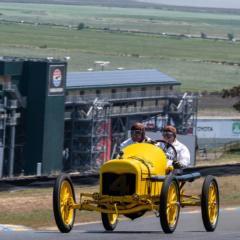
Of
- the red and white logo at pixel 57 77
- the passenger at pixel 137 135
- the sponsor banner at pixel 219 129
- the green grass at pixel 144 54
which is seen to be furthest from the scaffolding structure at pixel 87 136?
the green grass at pixel 144 54

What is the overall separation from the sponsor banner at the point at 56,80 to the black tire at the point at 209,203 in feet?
134

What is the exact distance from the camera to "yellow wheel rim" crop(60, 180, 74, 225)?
55.3 feet


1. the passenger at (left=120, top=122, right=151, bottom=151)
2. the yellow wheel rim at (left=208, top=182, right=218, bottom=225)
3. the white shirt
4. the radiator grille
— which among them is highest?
the passenger at (left=120, top=122, right=151, bottom=151)

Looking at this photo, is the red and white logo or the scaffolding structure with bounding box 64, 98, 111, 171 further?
the scaffolding structure with bounding box 64, 98, 111, 171

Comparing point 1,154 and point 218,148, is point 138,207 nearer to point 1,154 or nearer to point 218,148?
point 1,154

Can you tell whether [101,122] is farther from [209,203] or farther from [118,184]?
[118,184]

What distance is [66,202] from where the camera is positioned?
55.7ft

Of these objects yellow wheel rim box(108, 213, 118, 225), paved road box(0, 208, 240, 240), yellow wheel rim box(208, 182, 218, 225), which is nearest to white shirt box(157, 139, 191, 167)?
yellow wheel rim box(208, 182, 218, 225)

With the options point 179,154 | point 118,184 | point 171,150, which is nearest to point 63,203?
point 118,184

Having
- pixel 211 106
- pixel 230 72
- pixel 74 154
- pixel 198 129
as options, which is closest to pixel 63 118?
pixel 74 154

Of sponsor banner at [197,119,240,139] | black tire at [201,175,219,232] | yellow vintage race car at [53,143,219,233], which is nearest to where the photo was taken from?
yellow vintage race car at [53,143,219,233]

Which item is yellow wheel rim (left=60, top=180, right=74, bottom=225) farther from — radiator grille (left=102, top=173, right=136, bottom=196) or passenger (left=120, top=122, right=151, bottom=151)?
passenger (left=120, top=122, right=151, bottom=151)

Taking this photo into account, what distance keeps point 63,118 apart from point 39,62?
9.96ft

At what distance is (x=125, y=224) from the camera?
2000cm
